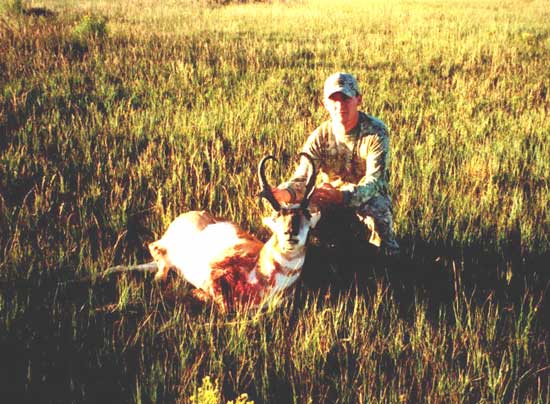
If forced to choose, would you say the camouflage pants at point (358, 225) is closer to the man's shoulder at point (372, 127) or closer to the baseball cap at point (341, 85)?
the man's shoulder at point (372, 127)

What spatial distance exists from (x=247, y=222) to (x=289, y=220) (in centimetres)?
133

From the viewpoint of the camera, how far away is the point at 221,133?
5363 millimetres

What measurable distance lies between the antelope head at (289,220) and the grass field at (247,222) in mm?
390

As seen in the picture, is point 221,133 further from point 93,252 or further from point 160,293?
point 160,293

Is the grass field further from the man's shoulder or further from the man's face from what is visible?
the man's face

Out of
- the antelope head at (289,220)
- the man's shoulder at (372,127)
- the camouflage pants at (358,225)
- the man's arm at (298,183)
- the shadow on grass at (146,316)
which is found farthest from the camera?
the man's shoulder at (372,127)

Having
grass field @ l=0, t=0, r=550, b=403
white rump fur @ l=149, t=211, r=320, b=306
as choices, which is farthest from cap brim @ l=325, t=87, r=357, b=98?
grass field @ l=0, t=0, r=550, b=403

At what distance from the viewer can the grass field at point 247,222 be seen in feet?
7.41

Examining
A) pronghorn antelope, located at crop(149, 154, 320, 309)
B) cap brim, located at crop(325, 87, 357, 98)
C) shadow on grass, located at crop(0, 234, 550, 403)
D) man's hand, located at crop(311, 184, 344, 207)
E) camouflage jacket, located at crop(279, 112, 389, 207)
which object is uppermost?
cap brim, located at crop(325, 87, 357, 98)

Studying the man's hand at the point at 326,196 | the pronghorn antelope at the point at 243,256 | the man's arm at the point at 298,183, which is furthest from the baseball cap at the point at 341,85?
the pronghorn antelope at the point at 243,256

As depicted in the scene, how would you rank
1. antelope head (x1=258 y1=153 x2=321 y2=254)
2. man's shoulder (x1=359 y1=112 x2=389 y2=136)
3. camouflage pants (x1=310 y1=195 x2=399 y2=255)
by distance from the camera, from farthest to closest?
man's shoulder (x1=359 y1=112 x2=389 y2=136)
camouflage pants (x1=310 y1=195 x2=399 y2=255)
antelope head (x1=258 y1=153 x2=321 y2=254)

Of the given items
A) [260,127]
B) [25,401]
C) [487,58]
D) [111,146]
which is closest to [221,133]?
[260,127]

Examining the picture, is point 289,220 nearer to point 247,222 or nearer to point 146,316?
point 146,316

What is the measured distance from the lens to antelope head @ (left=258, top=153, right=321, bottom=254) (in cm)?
243
